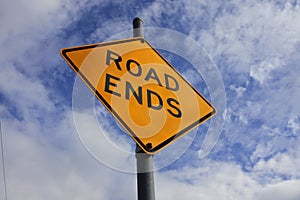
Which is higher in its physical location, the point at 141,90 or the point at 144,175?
the point at 141,90

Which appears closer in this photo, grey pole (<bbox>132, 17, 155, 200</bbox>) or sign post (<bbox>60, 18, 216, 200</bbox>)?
grey pole (<bbox>132, 17, 155, 200</bbox>)

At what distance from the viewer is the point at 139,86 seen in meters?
2.47

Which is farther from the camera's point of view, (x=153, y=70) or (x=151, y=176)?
(x=153, y=70)

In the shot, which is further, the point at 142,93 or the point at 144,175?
the point at 142,93

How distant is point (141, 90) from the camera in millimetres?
2449

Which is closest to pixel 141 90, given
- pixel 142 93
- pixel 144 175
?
pixel 142 93

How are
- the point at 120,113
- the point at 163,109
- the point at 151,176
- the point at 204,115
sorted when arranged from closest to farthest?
1. the point at 151,176
2. the point at 120,113
3. the point at 163,109
4. the point at 204,115

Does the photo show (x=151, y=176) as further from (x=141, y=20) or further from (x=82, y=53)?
(x=141, y=20)

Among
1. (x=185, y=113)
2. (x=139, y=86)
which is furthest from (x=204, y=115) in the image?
(x=139, y=86)

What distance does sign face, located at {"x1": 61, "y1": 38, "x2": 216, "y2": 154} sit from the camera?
2.25m

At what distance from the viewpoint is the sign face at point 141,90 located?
2.25 m

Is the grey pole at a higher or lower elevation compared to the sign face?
lower

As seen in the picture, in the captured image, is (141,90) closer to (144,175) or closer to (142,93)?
(142,93)

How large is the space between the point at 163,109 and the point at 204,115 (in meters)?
0.40
